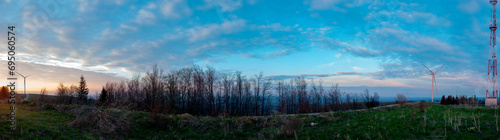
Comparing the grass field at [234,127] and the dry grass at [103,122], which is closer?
the grass field at [234,127]

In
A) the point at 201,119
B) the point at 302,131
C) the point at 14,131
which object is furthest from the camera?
the point at 201,119

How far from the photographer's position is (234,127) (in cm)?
1167

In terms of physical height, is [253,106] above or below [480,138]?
below

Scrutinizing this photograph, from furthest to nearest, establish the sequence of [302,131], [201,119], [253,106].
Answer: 1. [253,106]
2. [201,119]
3. [302,131]

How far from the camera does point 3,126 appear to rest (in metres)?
8.52

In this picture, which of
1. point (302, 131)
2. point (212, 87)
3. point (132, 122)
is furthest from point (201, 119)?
→ point (212, 87)

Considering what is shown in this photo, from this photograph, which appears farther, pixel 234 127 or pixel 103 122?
pixel 234 127

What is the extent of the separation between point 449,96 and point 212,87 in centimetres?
3304

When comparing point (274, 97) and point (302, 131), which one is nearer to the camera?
point (302, 131)

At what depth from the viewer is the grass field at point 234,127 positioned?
8328mm

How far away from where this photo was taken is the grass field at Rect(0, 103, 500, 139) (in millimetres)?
8328

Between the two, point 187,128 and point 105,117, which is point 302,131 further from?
point 105,117

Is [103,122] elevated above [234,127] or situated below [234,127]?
above

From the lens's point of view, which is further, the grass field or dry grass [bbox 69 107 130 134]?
dry grass [bbox 69 107 130 134]
